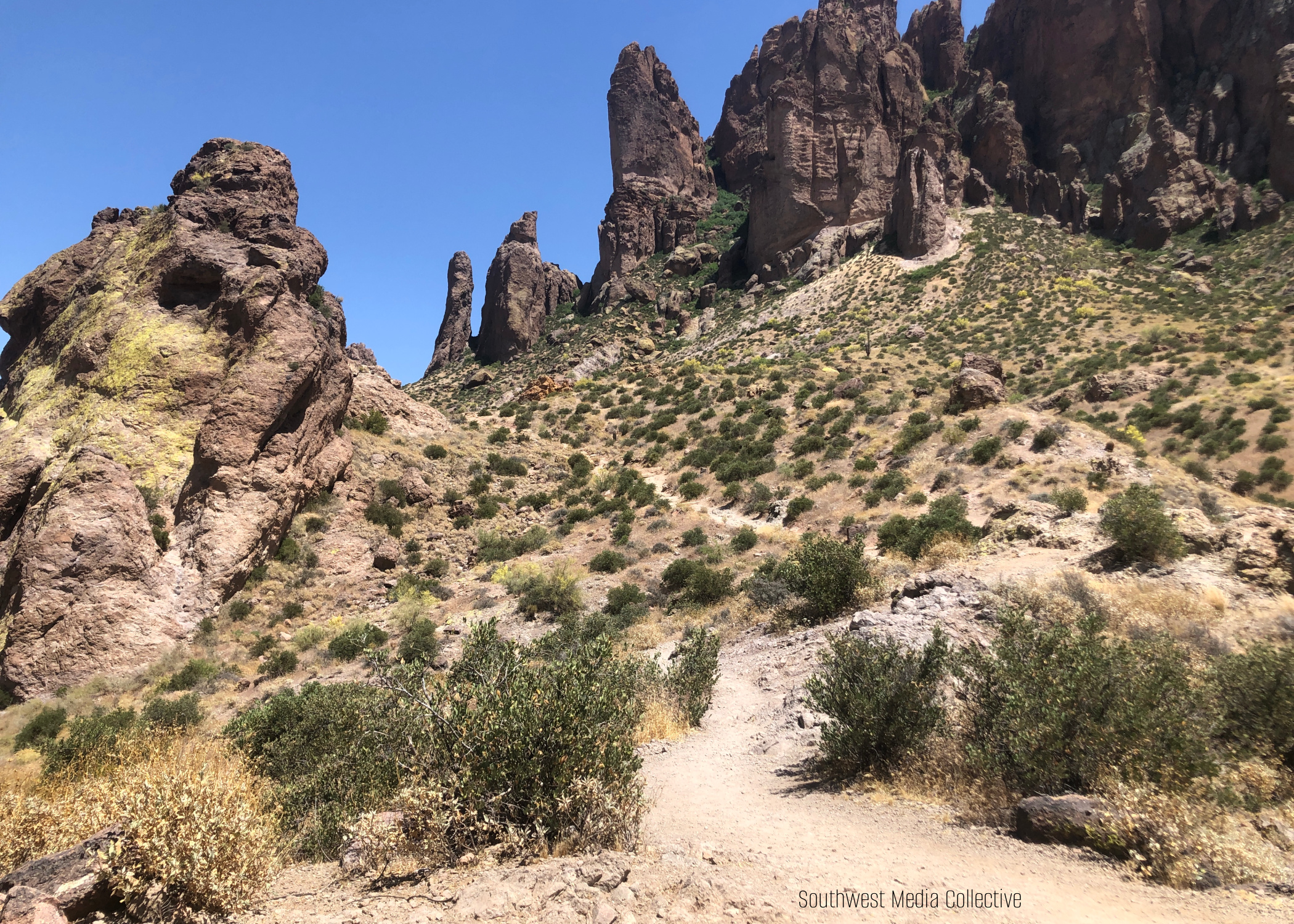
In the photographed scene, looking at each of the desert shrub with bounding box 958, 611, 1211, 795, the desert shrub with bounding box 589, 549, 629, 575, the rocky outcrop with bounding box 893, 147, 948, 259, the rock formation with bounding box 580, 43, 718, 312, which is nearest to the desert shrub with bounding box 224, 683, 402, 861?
the desert shrub with bounding box 958, 611, 1211, 795

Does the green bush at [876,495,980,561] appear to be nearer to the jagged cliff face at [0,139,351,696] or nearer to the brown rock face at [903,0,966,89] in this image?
the jagged cliff face at [0,139,351,696]

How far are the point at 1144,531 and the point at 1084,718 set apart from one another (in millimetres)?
6262

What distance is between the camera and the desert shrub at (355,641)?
38.4 ft

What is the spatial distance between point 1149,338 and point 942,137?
32.0m

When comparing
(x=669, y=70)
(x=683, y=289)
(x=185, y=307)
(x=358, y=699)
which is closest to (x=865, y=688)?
(x=358, y=699)

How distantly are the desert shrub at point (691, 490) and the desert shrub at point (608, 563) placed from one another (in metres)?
5.73

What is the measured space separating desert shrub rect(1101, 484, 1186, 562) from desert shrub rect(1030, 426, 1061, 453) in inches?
319

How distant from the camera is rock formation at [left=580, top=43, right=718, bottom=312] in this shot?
69375mm

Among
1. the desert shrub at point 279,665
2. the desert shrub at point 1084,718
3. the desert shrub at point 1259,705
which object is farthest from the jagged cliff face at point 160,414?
the desert shrub at point 1259,705

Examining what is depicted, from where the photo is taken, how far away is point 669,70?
259 feet

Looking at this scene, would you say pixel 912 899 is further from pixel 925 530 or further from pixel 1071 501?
pixel 1071 501

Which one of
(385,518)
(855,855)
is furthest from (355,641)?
(855,855)

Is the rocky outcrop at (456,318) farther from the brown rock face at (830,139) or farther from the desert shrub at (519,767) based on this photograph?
the desert shrub at (519,767)

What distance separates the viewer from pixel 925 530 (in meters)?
13.2
